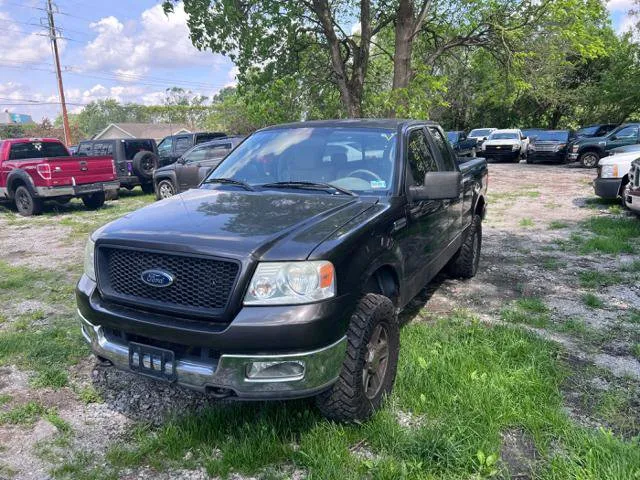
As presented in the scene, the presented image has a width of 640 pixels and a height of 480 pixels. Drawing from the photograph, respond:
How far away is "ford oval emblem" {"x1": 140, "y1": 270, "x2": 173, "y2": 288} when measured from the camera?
2.61m

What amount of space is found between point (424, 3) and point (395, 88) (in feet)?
9.16

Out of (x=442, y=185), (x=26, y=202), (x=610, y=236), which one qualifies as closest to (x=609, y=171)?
(x=610, y=236)

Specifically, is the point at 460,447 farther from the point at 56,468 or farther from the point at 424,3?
the point at 424,3

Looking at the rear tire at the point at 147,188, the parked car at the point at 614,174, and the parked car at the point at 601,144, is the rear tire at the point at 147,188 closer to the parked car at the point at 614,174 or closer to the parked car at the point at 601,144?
the parked car at the point at 614,174

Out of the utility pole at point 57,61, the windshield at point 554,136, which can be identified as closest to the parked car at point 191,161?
the windshield at point 554,136

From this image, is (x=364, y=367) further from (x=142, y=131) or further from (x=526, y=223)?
(x=142, y=131)

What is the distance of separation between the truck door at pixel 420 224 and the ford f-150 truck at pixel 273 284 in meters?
0.03

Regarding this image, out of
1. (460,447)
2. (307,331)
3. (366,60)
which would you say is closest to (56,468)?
(307,331)

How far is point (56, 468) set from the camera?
269 centimetres

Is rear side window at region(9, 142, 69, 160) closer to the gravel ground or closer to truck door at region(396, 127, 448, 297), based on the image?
the gravel ground

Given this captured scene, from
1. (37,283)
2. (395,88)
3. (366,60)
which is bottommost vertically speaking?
(37,283)

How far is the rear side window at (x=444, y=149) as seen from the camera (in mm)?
4813

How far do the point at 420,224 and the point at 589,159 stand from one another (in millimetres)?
18948

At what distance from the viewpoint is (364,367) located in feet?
9.27
